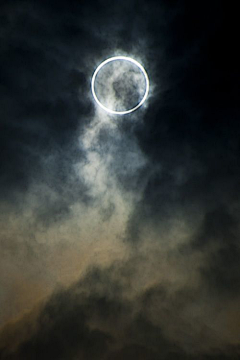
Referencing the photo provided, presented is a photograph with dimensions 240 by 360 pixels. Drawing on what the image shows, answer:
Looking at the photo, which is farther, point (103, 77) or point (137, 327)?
point (137, 327)

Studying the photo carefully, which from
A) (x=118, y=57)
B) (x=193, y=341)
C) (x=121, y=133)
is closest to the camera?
(x=118, y=57)

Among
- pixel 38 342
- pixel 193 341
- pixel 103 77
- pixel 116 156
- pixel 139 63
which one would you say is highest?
pixel 139 63

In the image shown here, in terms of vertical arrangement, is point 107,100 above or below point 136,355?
above

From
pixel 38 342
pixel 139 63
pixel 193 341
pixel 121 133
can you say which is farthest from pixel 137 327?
pixel 139 63

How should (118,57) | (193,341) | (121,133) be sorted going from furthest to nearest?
(193,341), (121,133), (118,57)

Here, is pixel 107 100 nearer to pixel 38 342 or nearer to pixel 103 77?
pixel 103 77

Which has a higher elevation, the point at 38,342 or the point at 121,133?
the point at 121,133

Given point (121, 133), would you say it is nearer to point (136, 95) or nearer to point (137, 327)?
point (136, 95)

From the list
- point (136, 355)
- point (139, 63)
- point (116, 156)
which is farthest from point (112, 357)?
point (139, 63)

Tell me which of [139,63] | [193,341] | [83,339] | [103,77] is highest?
[139,63]
